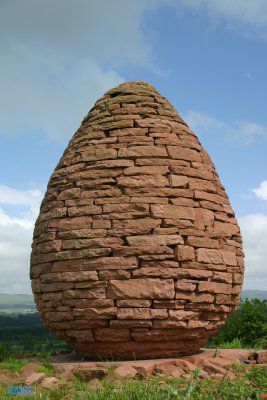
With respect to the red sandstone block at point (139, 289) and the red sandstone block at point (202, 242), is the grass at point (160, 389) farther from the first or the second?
the red sandstone block at point (202, 242)

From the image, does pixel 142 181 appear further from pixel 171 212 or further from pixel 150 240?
pixel 150 240

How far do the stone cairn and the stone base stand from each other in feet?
0.05

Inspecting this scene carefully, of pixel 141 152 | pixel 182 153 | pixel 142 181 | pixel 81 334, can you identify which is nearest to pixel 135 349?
pixel 81 334

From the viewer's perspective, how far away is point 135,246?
251 inches

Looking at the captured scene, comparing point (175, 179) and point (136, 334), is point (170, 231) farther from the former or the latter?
point (136, 334)

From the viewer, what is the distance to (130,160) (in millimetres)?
6938

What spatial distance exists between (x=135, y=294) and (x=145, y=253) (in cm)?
54

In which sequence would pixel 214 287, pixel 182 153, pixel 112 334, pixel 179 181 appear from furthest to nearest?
pixel 182 153
pixel 179 181
pixel 214 287
pixel 112 334

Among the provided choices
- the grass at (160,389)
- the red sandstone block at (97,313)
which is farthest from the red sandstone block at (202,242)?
the grass at (160,389)

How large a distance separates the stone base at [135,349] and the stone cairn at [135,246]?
0.05 feet

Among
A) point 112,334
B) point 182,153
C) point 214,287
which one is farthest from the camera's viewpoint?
point 182,153

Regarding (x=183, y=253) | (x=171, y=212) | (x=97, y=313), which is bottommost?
(x=97, y=313)

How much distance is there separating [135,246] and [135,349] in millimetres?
1462

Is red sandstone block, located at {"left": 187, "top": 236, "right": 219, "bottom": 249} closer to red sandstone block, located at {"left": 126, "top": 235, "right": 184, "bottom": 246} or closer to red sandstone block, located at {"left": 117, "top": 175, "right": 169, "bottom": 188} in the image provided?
red sandstone block, located at {"left": 126, "top": 235, "right": 184, "bottom": 246}
